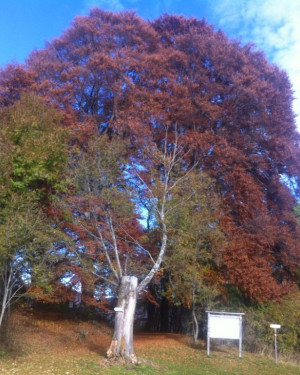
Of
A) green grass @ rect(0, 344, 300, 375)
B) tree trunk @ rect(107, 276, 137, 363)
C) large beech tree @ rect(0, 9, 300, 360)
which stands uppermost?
large beech tree @ rect(0, 9, 300, 360)

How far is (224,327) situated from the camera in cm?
1504

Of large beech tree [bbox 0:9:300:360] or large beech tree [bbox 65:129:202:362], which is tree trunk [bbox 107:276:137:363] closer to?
large beech tree [bbox 65:129:202:362]

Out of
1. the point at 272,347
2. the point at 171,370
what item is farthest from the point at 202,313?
the point at 171,370

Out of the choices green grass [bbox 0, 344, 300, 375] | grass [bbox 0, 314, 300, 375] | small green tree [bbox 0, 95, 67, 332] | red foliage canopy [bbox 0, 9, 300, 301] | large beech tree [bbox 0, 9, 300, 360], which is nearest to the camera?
green grass [bbox 0, 344, 300, 375]

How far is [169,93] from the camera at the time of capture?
21.9 meters

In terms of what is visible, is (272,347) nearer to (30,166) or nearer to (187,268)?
(187,268)

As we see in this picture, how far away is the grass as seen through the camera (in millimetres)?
11102

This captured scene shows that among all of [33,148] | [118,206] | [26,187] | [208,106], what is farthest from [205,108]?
[26,187]

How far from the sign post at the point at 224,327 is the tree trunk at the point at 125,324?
13.4 feet

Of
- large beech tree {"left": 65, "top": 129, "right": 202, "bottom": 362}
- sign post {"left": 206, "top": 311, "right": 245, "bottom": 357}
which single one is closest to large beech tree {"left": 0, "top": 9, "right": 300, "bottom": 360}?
sign post {"left": 206, "top": 311, "right": 245, "bottom": 357}

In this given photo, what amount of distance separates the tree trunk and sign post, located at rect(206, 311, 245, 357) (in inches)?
161

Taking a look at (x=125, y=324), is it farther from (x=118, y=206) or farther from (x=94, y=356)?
(x=118, y=206)

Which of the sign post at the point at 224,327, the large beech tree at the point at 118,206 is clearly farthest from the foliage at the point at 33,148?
the sign post at the point at 224,327

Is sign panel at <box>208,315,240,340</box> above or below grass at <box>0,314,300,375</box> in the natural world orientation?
above
